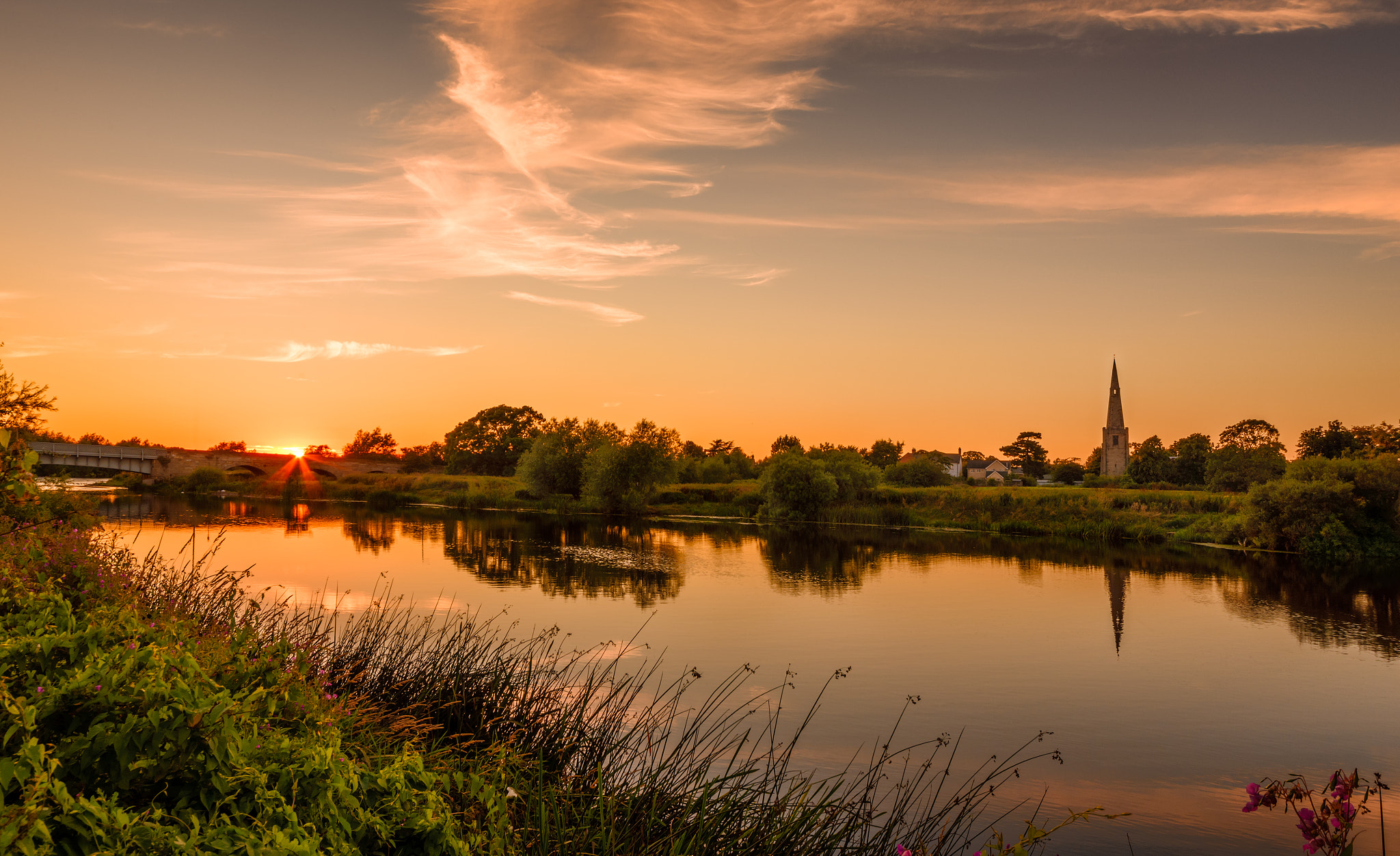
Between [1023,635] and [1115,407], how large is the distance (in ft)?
453

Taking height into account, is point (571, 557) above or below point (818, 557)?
above

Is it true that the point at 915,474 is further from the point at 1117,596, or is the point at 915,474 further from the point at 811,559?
the point at 1117,596

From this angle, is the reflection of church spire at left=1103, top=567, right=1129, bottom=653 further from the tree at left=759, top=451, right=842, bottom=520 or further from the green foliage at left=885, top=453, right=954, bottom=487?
the green foliage at left=885, top=453, right=954, bottom=487

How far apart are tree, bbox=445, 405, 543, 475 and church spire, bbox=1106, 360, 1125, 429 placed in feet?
325

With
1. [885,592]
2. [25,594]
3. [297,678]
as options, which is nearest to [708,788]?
[297,678]

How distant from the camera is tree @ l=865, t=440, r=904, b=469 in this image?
372 feet

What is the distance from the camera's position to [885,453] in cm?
11694

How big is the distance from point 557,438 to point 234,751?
62066 mm

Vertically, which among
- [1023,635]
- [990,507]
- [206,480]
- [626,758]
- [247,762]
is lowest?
[1023,635]

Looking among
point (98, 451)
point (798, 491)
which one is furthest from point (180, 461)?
point (798, 491)

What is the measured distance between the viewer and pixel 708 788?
5.33 metres

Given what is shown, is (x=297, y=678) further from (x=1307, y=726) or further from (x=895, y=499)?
(x=895, y=499)

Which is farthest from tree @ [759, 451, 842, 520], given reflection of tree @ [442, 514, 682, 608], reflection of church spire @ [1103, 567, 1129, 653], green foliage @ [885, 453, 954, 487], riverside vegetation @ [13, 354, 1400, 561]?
green foliage @ [885, 453, 954, 487]

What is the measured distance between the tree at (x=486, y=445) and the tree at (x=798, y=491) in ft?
146
